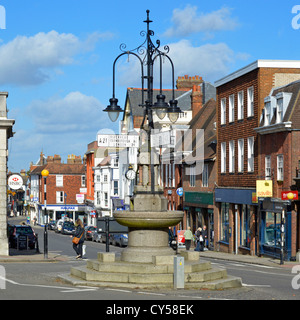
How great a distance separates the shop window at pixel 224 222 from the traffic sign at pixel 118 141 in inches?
1086

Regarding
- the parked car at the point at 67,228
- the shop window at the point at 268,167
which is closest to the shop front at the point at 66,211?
the parked car at the point at 67,228

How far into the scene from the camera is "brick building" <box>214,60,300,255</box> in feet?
130

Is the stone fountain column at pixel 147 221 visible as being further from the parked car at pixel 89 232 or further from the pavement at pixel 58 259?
the parked car at pixel 89 232

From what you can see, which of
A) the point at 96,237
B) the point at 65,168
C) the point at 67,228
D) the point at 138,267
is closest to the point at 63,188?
the point at 65,168

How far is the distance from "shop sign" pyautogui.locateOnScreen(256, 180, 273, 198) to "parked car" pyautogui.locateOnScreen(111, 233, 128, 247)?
612 inches

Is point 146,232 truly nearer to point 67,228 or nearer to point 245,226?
point 245,226

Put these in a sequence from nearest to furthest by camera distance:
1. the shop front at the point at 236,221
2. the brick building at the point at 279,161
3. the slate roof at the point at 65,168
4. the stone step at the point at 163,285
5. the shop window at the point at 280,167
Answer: the stone step at the point at 163,285 < the brick building at the point at 279,161 < the shop window at the point at 280,167 < the shop front at the point at 236,221 < the slate roof at the point at 65,168

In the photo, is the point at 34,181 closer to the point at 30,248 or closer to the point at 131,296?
the point at 30,248

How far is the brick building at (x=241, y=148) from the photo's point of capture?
39500 millimetres

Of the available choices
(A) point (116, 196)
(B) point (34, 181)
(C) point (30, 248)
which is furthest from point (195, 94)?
(B) point (34, 181)

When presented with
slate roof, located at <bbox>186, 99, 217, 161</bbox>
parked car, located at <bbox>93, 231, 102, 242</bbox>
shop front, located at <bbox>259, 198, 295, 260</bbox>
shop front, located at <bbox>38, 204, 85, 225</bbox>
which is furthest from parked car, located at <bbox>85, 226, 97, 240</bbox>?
shop front, located at <bbox>38, 204, 85, 225</bbox>

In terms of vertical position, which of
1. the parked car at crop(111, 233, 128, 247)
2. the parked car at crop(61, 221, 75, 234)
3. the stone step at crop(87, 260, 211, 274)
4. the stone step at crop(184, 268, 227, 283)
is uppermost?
the stone step at crop(87, 260, 211, 274)

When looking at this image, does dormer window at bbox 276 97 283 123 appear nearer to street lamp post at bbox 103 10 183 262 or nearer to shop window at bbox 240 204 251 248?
shop window at bbox 240 204 251 248

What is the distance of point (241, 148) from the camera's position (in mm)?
43188
